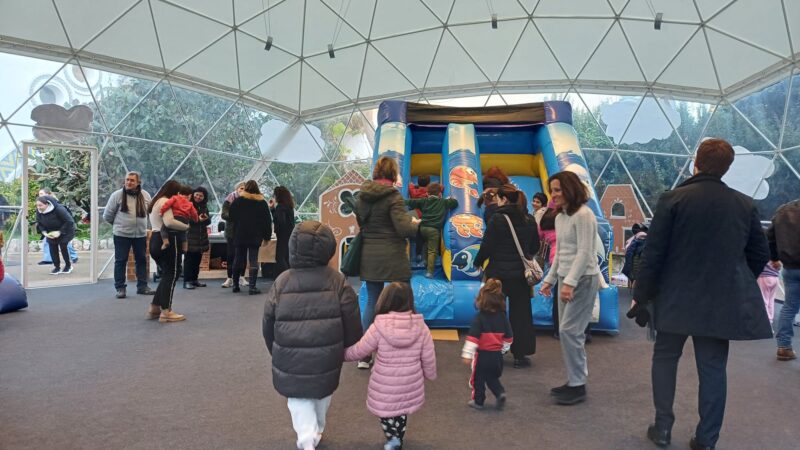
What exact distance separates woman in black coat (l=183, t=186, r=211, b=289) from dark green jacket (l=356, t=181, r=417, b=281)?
4546 mm

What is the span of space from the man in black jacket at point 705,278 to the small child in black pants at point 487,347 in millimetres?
894

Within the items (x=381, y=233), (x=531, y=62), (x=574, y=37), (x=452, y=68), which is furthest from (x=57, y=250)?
(x=574, y=37)

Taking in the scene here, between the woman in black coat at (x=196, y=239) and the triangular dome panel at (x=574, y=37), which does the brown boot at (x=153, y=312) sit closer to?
the woman in black coat at (x=196, y=239)

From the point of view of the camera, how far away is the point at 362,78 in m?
12.0

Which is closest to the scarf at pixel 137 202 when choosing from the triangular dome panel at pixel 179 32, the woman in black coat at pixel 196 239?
the woman in black coat at pixel 196 239

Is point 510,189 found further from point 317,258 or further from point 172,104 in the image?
point 172,104

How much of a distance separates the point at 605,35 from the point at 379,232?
30.6 feet

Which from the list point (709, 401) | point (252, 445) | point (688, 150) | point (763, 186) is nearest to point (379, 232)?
point (252, 445)

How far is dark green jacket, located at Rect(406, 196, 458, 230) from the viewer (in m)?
5.62

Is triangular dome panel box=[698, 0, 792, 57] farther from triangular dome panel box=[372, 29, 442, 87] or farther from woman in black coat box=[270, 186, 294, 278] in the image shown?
woman in black coat box=[270, 186, 294, 278]

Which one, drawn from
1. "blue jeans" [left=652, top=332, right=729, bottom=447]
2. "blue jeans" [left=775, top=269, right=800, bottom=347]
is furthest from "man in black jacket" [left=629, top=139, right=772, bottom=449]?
"blue jeans" [left=775, top=269, right=800, bottom=347]

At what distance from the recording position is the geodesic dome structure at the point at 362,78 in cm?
879

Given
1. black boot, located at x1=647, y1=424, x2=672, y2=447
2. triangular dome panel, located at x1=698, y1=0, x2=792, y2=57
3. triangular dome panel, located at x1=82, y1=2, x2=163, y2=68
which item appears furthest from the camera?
triangular dome panel, located at x1=82, y1=2, x2=163, y2=68

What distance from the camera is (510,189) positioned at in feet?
13.0
